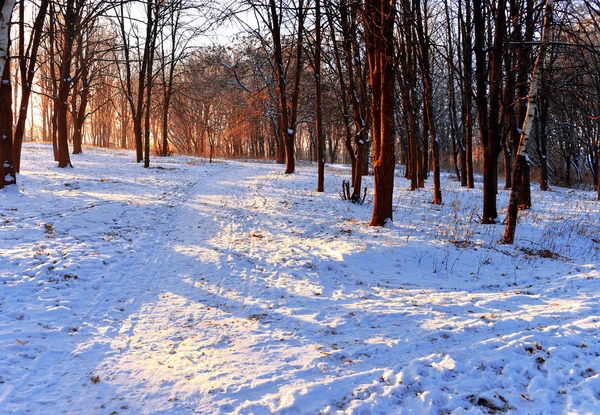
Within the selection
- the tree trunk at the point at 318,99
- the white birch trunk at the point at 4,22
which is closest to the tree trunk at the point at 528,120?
the tree trunk at the point at 318,99

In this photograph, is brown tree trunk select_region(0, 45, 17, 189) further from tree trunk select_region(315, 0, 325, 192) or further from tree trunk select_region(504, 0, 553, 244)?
tree trunk select_region(504, 0, 553, 244)

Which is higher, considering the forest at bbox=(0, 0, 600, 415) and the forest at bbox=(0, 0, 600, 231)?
the forest at bbox=(0, 0, 600, 231)

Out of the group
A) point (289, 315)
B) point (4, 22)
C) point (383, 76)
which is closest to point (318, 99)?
point (383, 76)

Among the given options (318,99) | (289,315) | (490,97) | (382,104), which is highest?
(318,99)

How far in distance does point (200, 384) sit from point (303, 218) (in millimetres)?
7212

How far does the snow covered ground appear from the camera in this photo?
319cm

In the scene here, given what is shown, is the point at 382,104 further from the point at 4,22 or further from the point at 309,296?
the point at 4,22

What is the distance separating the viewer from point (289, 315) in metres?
4.86

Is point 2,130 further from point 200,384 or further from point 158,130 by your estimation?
point 158,130

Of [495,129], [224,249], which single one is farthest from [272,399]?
[495,129]

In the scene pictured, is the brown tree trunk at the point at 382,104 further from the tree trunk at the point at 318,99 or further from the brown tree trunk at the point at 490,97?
the tree trunk at the point at 318,99

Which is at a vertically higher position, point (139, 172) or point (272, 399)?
point (139, 172)

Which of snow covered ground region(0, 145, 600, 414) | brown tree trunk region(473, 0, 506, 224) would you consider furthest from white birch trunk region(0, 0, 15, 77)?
brown tree trunk region(473, 0, 506, 224)

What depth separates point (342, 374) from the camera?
3486mm
